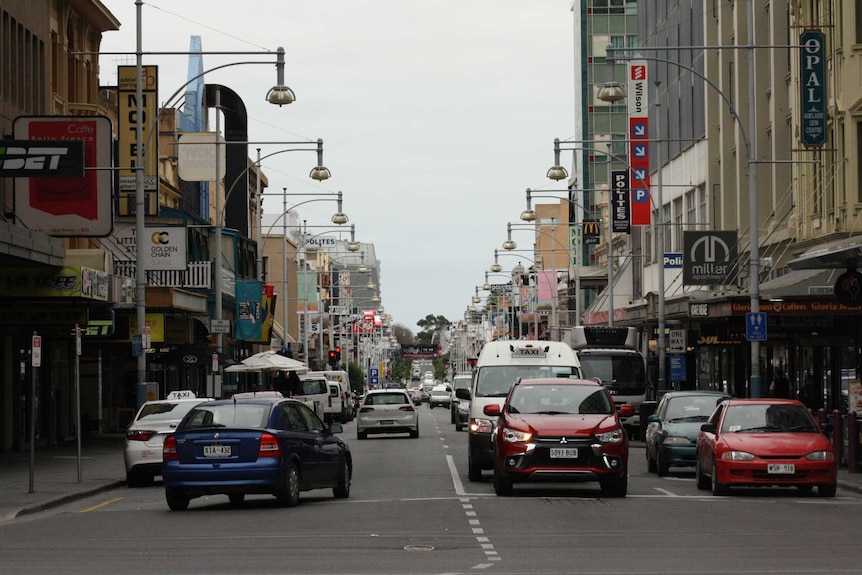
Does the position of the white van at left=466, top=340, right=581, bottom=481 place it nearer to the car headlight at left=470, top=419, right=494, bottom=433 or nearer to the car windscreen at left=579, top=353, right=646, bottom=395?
the car headlight at left=470, top=419, right=494, bottom=433

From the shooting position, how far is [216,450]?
19.4 meters

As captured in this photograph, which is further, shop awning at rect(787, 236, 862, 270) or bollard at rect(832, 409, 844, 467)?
bollard at rect(832, 409, 844, 467)

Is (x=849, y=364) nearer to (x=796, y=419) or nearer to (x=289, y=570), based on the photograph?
(x=796, y=419)

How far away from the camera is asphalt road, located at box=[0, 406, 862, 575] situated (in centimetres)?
1339

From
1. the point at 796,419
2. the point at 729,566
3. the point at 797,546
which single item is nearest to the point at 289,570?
the point at 729,566

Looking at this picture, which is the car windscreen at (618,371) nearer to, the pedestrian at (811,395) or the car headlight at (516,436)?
the pedestrian at (811,395)

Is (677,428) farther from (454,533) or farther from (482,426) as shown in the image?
(454,533)

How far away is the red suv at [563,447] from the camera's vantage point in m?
20.5

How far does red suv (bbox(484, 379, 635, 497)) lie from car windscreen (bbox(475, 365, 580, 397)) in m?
3.78

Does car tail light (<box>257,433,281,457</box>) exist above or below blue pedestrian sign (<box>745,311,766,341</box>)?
below

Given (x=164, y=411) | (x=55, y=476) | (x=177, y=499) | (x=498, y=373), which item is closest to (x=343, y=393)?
(x=55, y=476)

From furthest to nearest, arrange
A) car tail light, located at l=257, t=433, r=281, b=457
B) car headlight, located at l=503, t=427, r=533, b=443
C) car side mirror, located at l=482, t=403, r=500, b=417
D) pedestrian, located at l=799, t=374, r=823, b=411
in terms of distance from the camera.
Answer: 1. pedestrian, located at l=799, t=374, r=823, b=411
2. car side mirror, located at l=482, t=403, r=500, b=417
3. car headlight, located at l=503, t=427, r=533, b=443
4. car tail light, located at l=257, t=433, r=281, b=457

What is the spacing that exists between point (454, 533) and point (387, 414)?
3042 cm

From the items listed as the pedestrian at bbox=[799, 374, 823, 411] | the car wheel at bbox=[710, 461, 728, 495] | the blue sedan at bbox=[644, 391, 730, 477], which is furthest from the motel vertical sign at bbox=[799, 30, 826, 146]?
the car wheel at bbox=[710, 461, 728, 495]
